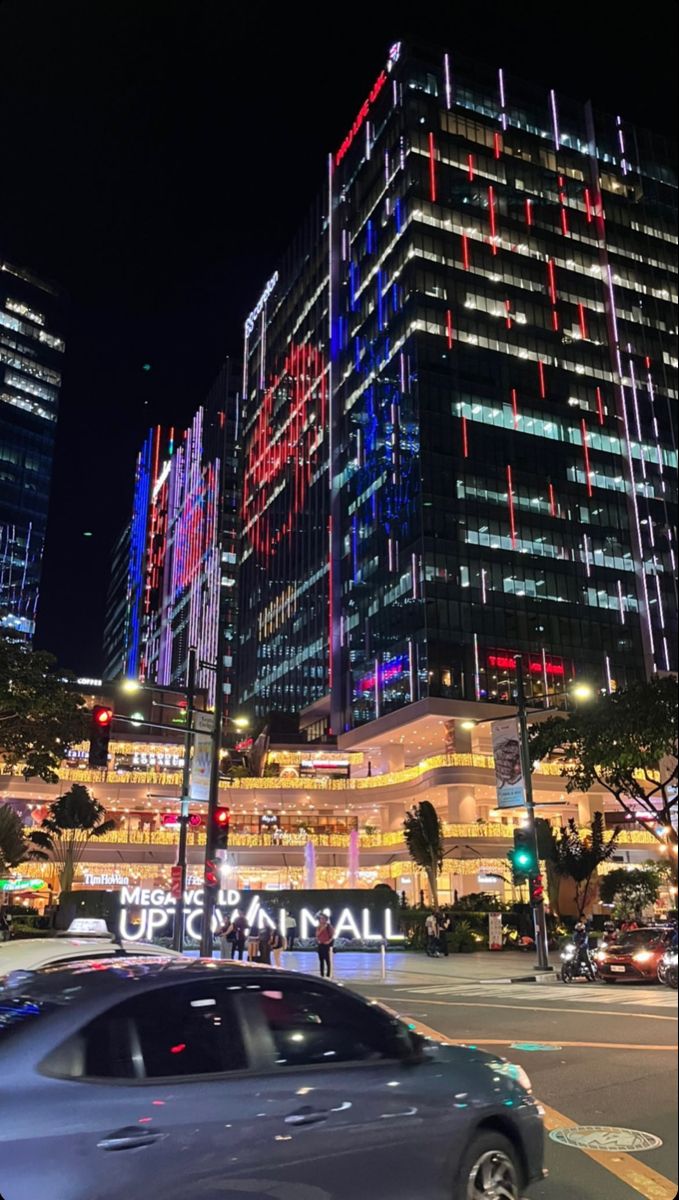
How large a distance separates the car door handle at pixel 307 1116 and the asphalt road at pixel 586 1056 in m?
1.51

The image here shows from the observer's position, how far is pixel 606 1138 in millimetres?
5621

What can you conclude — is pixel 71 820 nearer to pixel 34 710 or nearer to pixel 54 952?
pixel 34 710

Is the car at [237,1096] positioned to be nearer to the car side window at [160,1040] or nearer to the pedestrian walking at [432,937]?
the car side window at [160,1040]

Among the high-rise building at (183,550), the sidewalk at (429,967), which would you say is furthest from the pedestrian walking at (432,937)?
the high-rise building at (183,550)

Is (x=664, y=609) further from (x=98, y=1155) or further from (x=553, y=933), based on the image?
(x=98, y=1155)

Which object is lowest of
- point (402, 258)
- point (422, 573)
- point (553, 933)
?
point (553, 933)

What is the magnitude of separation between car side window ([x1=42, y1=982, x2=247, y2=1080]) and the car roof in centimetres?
403

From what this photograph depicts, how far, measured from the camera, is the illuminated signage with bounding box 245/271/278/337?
389 ft

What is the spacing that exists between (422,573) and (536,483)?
15.4m

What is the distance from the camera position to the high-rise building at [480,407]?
2675 inches

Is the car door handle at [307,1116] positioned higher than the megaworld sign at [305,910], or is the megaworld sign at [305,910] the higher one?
the car door handle at [307,1116]

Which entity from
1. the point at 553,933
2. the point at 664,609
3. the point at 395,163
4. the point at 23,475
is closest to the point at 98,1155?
the point at 553,933

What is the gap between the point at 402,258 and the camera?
77.0 meters

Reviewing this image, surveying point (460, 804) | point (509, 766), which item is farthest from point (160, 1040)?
point (460, 804)
